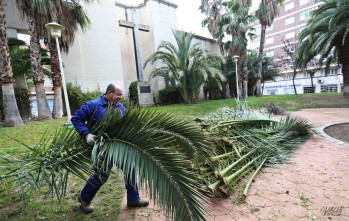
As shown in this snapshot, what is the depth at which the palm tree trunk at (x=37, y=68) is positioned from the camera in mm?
10273

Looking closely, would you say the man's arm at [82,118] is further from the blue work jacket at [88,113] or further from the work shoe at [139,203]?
the work shoe at [139,203]

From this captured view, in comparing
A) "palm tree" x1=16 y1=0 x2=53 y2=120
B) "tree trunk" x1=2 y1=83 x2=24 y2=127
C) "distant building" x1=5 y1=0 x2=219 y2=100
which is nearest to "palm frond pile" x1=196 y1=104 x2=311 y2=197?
"tree trunk" x1=2 y1=83 x2=24 y2=127

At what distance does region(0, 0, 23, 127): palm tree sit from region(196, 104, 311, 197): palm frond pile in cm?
832

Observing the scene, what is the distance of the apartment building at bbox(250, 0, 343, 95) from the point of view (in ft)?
128

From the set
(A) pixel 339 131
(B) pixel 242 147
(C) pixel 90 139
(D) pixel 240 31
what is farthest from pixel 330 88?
(C) pixel 90 139

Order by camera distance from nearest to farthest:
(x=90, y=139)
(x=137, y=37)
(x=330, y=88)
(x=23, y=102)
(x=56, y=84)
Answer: (x=90, y=139)
(x=56, y=84)
(x=23, y=102)
(x=137, y=37)
(x=330, y=88)

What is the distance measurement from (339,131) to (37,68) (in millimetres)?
12784

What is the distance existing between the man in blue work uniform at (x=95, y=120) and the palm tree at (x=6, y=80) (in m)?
8.20

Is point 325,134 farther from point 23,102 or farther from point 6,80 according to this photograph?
point 23,102

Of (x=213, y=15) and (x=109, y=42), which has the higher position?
(x=213, y=15)

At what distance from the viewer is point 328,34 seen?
40.4 feet

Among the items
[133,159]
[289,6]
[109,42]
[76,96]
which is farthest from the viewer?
[289,6]

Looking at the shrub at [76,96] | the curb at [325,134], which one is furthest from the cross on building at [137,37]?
the curb at [325,134]

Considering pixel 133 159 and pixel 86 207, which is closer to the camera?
pixel 133 159
